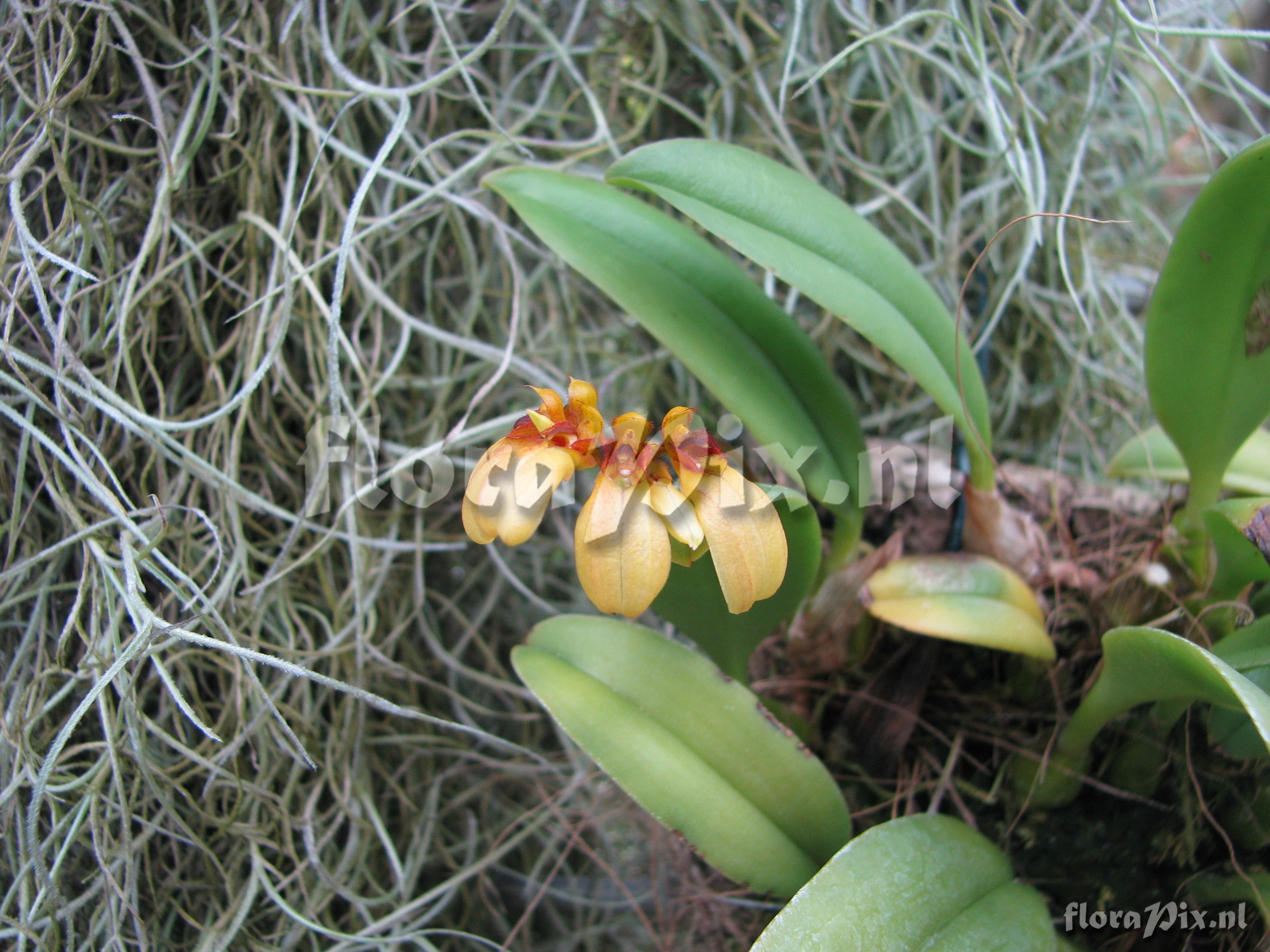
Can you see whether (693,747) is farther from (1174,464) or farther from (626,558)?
(1174,464)

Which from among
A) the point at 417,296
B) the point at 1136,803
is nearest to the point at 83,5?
the point at 417,296

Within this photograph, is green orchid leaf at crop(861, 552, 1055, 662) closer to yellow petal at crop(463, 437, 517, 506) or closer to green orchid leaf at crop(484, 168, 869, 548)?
green orchid leaf at crop(484, 168, 869, 548)

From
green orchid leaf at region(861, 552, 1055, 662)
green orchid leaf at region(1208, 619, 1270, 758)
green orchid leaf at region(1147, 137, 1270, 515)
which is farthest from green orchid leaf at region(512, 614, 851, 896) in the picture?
green orchid leaf at region(1147, 137, 1270, 515)

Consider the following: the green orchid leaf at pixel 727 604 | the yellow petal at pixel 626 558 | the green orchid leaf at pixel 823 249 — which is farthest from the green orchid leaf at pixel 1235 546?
the yellow petal at pixel 626 558

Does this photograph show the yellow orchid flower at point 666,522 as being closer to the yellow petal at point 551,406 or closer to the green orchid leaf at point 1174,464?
the yellow petal at point 551,406

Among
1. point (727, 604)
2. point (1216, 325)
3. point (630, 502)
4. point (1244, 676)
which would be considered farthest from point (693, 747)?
point (1216, 325)
